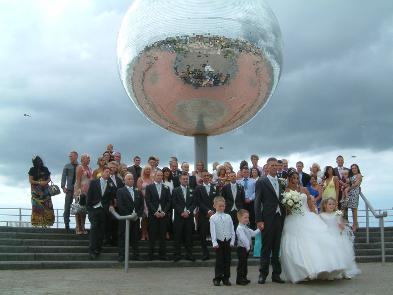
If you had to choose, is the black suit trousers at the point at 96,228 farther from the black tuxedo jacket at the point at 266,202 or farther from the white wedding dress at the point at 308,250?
the white wedding dress at the point at 308,250

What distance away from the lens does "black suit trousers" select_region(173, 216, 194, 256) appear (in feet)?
32.3

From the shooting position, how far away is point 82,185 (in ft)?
35.4

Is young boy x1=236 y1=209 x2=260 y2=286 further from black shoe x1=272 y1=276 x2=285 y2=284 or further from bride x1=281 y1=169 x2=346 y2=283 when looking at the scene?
bride x1=281 y1=169 x2=346 y2=283

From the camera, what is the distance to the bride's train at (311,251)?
23.3 ft

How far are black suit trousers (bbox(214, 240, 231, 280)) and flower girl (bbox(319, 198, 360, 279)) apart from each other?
145 centimetres

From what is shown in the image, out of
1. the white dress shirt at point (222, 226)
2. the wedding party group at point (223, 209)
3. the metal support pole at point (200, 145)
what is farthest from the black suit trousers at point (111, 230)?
the white dress shirt at point (222, 226)

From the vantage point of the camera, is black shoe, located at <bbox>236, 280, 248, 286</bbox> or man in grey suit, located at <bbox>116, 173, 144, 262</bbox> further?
man in grey suit, located at <bbox>116, 173, 144, 262</bbox>

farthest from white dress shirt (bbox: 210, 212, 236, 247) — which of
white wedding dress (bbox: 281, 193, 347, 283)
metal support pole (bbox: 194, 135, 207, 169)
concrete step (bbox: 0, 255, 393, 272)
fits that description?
metal support pole (bbox: 194, 135, 207, 169)

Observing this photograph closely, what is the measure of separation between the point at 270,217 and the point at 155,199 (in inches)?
117

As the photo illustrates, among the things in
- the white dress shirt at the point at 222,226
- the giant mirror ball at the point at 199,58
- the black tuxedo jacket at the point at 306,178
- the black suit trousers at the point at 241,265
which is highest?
the giant mirror ball at the point at 199,58

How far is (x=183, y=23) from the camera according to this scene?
10.7 meters

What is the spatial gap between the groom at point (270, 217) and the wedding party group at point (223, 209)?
1 centimetres

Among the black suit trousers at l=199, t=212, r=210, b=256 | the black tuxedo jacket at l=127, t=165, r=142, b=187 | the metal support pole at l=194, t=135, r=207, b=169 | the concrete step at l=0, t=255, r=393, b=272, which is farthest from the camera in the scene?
the metal support pole at l=194, t=135, r=207, b=169

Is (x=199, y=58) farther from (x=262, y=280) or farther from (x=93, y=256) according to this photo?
(x=262, y=280)
